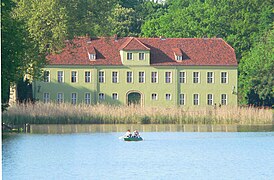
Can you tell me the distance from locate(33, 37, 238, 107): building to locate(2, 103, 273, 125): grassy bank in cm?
2505

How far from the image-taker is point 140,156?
159ft

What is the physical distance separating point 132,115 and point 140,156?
20.5 metres

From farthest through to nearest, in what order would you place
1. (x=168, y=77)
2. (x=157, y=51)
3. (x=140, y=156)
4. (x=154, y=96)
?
(x=157, y=51)
(x=168, y=77)
(x=154, y=96)
(x=140, y=156)

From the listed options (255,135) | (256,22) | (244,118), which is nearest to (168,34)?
(256,22)

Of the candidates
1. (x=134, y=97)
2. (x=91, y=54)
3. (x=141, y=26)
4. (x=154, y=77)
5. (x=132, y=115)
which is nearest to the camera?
(x=132, y=115)

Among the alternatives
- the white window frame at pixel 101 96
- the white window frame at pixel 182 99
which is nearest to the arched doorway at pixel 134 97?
the white window frame at pixel 101 96

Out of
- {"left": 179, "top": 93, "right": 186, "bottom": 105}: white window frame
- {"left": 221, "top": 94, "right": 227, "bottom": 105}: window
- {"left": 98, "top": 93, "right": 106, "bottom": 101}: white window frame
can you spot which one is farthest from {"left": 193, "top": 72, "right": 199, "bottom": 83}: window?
{"left": 98, "top": 93, "right": 106, "bottom": 101}: white window frame

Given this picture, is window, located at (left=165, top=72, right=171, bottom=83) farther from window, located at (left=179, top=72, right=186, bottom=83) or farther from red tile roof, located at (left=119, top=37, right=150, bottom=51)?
red tile roof, located at (left=119, top=37, right=150, bottom=51)

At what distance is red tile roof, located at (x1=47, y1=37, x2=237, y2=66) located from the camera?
96.2m

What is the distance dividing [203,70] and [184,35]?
958 cm

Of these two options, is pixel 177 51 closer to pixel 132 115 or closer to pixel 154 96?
pixel 154 96

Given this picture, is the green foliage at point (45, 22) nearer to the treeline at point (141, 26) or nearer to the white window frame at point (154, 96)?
the treeline at point (141, 26)

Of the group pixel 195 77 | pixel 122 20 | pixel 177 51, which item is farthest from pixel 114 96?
pixel 122 20

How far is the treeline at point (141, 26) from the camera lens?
5976 cm
